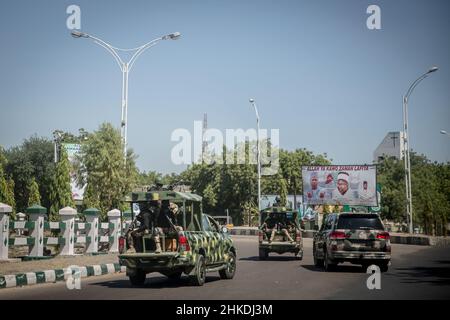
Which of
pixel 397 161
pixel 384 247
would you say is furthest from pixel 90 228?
pixel 397 161

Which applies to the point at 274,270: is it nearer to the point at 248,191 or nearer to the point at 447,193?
the point at 248,191

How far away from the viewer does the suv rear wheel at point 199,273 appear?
14211mm

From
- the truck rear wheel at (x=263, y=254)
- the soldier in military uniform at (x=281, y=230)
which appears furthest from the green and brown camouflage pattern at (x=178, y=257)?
the truck rear wheel at (x=263, y=254)

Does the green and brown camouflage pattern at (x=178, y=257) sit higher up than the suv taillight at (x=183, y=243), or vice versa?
the suv taillight at (x=183, y=243)

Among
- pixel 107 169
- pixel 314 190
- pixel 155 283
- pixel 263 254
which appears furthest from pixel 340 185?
pixel 155 283

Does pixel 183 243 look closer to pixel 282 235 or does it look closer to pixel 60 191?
pixel 282 235

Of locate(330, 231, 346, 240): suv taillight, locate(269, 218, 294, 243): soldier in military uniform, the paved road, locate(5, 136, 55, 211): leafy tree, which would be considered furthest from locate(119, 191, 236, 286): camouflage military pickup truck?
locate(5, 136, 55, 211): leafy tree

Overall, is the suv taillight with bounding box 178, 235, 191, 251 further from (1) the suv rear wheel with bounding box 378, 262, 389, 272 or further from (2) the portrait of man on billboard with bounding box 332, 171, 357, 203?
(2) the portrait of man on billboard with bounding box 332, 171, 357, 203

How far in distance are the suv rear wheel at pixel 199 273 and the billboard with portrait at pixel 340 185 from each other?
131ft

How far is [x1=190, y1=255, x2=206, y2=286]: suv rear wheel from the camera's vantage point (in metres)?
14.2

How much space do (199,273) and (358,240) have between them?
238 inches

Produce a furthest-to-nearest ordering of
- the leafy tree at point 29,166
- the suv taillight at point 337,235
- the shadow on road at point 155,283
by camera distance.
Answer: the leafy tree at point 29,166, the suv taillight at point 337,235, the shadow on road at point 155,283

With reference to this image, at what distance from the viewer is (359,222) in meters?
18.5

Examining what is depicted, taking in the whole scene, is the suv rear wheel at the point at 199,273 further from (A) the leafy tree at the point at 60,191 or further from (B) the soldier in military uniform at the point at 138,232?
(A) the leafy tree at the point at 60,191
